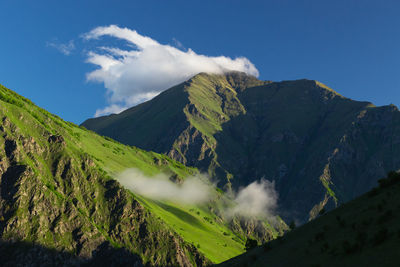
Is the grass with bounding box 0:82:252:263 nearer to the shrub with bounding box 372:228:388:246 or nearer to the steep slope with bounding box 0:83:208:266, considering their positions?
the steep slope with bounding box 0:83:208:266

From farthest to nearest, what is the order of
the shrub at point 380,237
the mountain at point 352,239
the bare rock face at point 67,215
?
the bare rock face at point 67,215, the shrub at point 380,237, the mountain at point 352,239

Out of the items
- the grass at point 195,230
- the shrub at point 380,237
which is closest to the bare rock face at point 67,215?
the grass at point 195,230

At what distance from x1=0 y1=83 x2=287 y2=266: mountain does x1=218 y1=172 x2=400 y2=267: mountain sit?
98.7 meters

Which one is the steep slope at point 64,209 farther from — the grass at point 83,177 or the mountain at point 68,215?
the grass at point 83,177

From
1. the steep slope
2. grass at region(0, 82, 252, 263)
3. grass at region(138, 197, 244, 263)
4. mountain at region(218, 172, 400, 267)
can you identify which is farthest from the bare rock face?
mountain at region(218, 172, 400, 267)

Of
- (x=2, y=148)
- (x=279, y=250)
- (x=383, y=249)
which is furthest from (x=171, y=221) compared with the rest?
(x=383, y=249)

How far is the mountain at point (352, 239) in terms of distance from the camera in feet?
52.2

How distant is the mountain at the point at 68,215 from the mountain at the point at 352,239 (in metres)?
98.7

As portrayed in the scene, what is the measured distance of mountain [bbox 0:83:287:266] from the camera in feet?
346

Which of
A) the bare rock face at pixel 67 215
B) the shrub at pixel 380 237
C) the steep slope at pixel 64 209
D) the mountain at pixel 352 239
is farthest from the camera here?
the steep slope at pixel 64 209

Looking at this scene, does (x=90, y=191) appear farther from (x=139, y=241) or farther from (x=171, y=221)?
(x=171, y=221)

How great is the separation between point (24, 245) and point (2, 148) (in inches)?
1452

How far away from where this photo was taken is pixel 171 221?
16175cm

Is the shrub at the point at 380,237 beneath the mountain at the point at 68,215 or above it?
beneath
